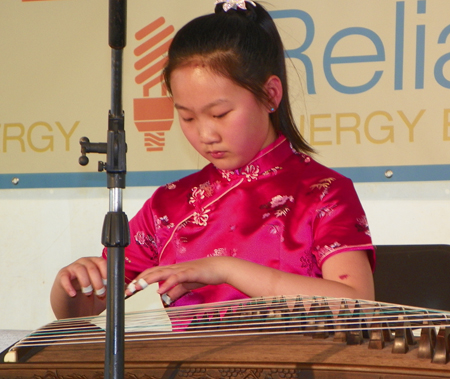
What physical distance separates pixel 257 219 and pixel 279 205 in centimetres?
6

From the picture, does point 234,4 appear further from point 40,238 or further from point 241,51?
point 40,238

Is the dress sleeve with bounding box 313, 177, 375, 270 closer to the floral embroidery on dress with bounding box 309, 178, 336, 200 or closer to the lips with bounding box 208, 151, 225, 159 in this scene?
the floral embroidery on dress with bounding box 309, 178, 336, 200

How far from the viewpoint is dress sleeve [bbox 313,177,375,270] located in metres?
1.18

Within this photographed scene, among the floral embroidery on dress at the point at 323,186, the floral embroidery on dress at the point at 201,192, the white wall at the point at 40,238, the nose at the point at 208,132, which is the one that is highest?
the nose at the point at 208,132

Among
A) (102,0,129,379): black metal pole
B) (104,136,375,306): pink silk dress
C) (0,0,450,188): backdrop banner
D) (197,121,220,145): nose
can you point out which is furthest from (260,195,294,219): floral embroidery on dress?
(0,0,450,188): backdrop banner

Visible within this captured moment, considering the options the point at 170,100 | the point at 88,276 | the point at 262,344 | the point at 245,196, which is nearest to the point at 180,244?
the point at 245,196

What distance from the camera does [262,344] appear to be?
0.83 m

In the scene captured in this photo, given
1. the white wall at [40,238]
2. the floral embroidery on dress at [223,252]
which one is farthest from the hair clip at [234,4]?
the white wall at [40,238]

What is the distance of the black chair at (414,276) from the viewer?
5.06 ft

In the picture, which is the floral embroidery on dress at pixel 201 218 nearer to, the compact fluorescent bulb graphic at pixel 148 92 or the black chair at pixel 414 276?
the black chair at pixel 414 276

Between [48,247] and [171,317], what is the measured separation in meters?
1.91

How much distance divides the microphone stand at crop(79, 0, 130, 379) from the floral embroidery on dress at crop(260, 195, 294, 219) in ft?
2.09

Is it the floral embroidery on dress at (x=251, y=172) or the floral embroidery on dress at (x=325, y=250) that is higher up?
the floral embroidery on dress at (x=251, y=172)

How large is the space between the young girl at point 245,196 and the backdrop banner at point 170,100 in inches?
35.5
